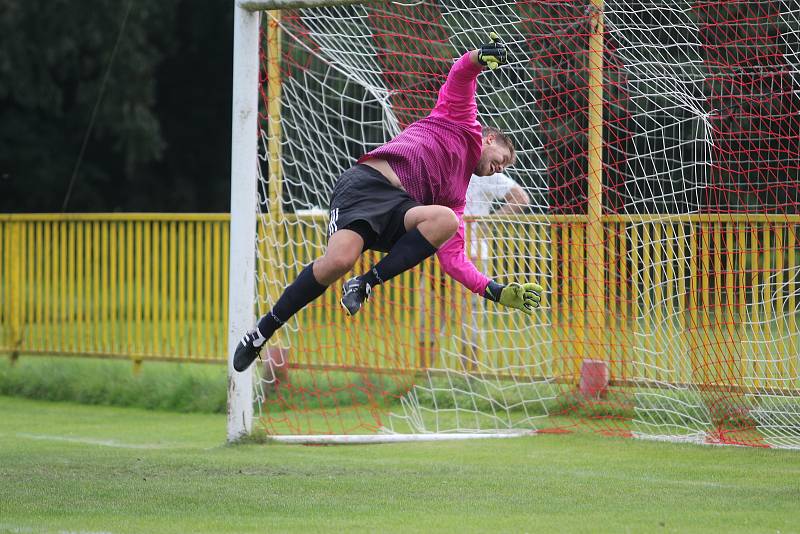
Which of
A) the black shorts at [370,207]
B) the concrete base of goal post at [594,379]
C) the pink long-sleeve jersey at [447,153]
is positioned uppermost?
the pink long-sleeve jersey at [447,153]

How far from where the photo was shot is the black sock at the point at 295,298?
643cm

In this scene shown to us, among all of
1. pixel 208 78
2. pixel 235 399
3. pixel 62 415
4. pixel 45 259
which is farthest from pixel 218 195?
pixel 235 399

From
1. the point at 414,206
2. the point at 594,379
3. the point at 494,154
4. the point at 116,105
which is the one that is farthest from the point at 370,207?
the point at 116,105

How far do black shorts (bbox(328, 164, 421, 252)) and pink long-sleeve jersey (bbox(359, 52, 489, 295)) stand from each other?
115 mm

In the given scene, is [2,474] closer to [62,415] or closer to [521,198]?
[62,415]

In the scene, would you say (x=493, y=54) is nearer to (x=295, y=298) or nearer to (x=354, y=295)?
(x=354, y=295)

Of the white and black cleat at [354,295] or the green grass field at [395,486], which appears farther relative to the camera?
the white and black cleat at [354,295]

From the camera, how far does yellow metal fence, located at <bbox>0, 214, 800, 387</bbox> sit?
28.9 feet

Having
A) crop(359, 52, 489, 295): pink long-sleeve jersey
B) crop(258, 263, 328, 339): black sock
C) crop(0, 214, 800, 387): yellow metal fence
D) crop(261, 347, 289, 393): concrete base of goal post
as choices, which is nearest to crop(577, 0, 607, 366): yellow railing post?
crop(0, 214, 800, 387): yellow metal fence

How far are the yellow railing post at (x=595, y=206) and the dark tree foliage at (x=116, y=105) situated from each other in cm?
1595

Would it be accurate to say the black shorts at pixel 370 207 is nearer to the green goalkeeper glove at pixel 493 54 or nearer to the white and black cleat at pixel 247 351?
the white and black cleat at pixel 247 351

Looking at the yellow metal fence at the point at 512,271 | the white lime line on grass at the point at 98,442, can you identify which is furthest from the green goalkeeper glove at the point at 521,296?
the white lime line on grass at the point at 98,442

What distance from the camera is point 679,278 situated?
348 inches

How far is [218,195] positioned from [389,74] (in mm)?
20342
